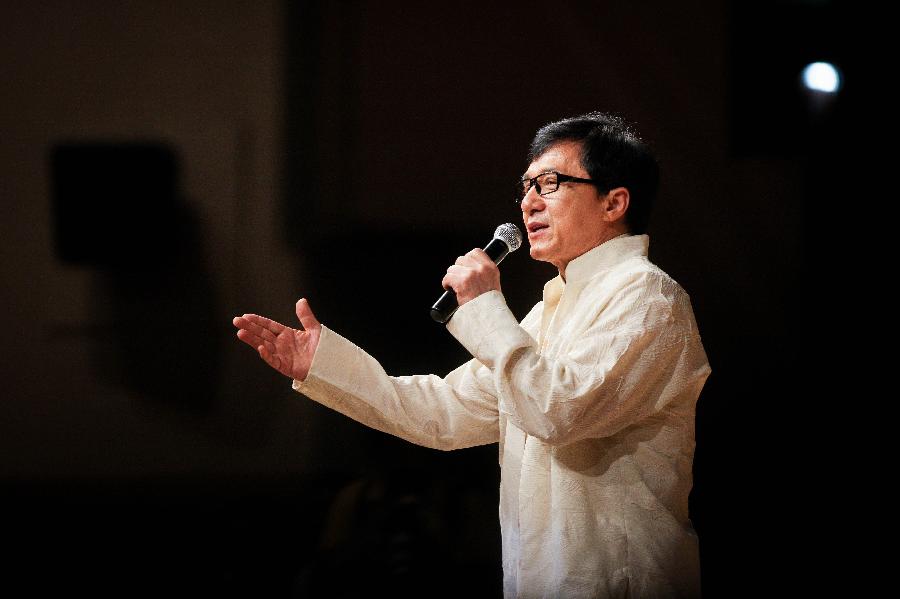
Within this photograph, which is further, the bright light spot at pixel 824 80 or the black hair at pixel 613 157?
the bright light spot at pixel 824 80

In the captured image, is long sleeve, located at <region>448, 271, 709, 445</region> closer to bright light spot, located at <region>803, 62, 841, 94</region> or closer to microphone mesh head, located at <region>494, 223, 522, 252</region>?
microphone mesh head, located at <region>494, 223, 522, 252</region>

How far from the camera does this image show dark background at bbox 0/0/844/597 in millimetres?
2303

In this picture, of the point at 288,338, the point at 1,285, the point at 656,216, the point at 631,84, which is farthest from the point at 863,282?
the point at 1,285

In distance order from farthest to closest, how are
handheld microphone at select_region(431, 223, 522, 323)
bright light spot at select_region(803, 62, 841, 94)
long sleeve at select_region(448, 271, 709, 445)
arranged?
1. bright light spot at select_region(803, 62, 841, 94)
2. handheld microphone at select_region(431, 223, 522, 323)
3. long sleeve at select_region(448, 271, 709, 445)

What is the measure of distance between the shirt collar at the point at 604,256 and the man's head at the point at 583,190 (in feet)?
0.09

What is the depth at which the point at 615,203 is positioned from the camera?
168 cm

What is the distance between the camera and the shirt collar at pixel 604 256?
165cm

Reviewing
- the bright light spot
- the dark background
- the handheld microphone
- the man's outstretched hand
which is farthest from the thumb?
the bright light spot

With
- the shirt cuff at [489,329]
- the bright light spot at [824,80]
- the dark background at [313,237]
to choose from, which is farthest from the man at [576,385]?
the bright light spot at [824,80]

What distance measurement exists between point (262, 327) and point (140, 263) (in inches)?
28.8

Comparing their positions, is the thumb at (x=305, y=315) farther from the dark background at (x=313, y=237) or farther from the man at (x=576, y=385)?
the dark background at (x=313, y=237)

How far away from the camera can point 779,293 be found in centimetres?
232

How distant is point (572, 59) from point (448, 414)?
3.49ft

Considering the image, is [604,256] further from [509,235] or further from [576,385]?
[576,385]
